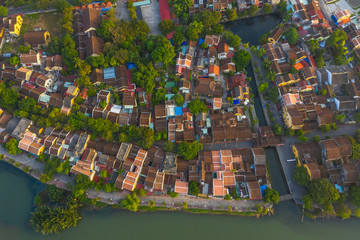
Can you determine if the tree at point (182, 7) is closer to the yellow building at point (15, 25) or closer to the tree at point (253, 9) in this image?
the tree at point (253, 9)

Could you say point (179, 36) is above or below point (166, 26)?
below

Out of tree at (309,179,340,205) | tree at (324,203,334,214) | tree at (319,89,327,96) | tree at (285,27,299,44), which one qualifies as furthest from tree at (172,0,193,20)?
tree at (324,203,334,214)

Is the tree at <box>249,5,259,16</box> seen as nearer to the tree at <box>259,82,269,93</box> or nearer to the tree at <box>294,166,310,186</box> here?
the tree at <box>259,82,269,93</box>

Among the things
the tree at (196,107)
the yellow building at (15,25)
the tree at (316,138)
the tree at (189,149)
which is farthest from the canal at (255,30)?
the yellow building at (15,25)

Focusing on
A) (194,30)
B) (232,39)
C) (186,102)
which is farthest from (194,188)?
(194,30)

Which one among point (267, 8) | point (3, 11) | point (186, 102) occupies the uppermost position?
point (267, 8)

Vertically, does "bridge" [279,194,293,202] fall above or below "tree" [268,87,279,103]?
below

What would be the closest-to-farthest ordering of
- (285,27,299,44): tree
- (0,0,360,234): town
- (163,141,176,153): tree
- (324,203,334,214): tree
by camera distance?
(324,203,334,214): tree < (0,0,360,234): town < (163,141,176,153): tree < (285,27,299,44): tree

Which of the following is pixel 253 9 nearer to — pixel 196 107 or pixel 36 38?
pixel 196 107
